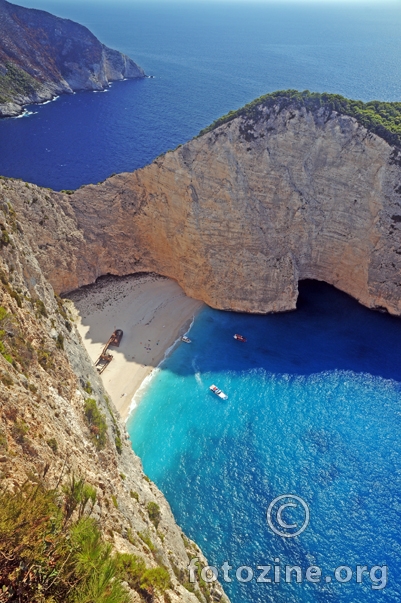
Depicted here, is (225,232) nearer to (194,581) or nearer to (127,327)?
(127,327)

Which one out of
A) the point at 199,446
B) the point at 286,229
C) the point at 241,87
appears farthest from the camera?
the point at 241,87

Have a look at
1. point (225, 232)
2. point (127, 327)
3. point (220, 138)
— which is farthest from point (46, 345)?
point (220, 138)

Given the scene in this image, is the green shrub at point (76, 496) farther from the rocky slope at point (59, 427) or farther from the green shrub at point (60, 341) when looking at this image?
the green shrub at point (60, 341)

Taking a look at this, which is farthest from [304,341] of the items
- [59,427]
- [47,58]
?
[47,58]

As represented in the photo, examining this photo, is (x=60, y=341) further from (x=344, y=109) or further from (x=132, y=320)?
(x=344, y=109)

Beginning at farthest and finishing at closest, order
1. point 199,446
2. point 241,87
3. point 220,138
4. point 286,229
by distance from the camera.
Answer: point 241,87 < point 286,229 < point 220,138 < point 199,446
